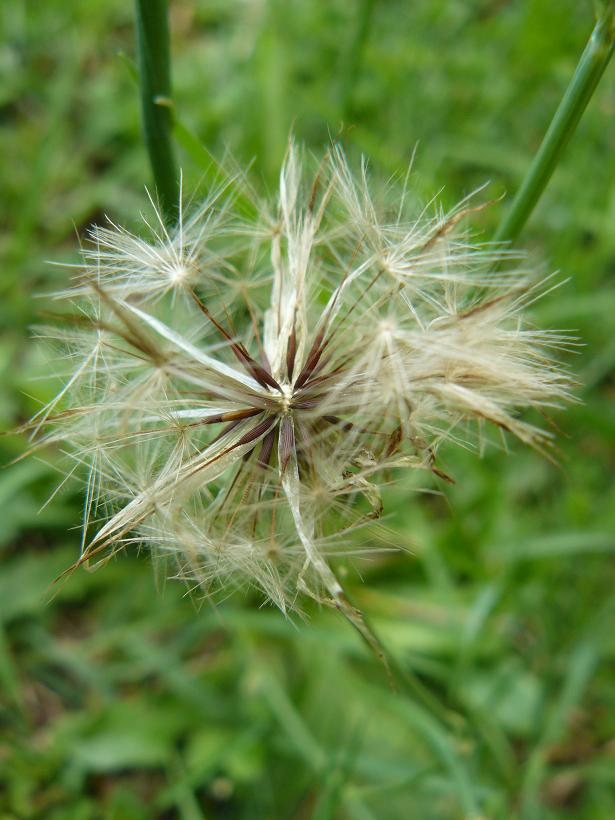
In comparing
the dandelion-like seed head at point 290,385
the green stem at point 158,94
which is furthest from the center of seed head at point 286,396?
the green stem at point 158,94

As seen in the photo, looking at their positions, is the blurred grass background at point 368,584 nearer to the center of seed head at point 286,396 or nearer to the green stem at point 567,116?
the green stem at point 567,116

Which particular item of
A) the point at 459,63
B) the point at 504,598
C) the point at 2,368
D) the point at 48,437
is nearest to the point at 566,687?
the point at 504,598

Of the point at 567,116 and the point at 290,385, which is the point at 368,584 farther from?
the point at 567,116

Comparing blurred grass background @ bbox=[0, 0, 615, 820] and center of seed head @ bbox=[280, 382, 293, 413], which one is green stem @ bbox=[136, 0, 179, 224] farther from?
blurred grass background @ bbox=[0, 0, 615, 820]

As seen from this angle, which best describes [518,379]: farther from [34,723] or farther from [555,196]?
[34,723]

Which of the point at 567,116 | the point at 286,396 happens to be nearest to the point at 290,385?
the point at 286,396
